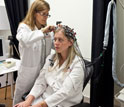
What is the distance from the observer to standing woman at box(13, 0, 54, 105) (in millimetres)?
1546

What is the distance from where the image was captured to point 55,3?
2684 mm

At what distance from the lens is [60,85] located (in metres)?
1.42

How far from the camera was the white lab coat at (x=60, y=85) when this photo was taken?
1.31 metres

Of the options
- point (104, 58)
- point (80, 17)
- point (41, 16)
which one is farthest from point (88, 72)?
point (80, 17)

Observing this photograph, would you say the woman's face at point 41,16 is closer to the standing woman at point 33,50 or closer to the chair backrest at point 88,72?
the standing woman at point 33,50

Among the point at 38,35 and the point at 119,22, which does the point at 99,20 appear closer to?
the point at 119,22

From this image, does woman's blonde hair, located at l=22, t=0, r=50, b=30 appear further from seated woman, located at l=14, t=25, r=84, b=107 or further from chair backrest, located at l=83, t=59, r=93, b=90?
chair backrest, located at l=83, t=59, r=93, b=90

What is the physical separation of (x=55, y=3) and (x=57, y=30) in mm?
1418

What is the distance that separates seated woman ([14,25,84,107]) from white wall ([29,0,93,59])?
36.3 inches

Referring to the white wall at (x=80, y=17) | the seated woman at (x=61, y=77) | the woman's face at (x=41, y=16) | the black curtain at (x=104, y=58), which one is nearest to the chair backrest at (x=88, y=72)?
the seated woman at (x=61, y=77)

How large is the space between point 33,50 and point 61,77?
386mm

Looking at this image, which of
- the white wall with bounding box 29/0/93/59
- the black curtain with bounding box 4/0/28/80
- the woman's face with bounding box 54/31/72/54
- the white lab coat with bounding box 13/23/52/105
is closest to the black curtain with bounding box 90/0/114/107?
the white wall with bounding box 29/0/93/59

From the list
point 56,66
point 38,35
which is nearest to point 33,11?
point 38,35

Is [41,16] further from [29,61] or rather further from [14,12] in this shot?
[14,12]
